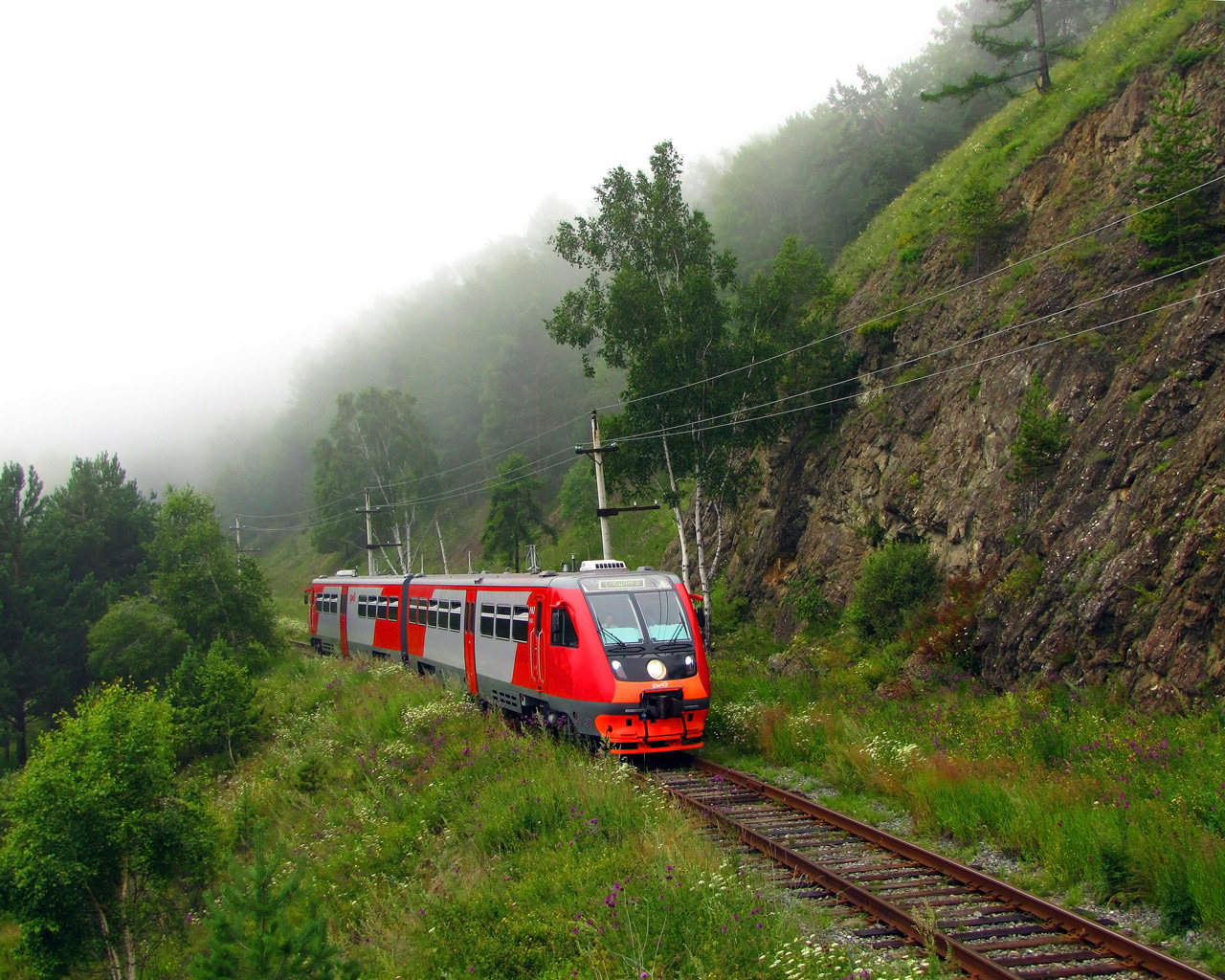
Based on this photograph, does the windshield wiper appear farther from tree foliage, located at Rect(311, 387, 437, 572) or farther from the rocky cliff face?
tree foliage, located at Rect(311, 387, 437, 572)

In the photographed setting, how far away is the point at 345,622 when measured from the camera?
29703mm

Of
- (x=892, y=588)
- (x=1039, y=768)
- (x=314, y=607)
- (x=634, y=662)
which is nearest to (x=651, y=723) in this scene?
(x=634, y=662)

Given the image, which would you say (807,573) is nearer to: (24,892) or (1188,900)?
(1188,900)

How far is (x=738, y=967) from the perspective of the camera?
17.8ft

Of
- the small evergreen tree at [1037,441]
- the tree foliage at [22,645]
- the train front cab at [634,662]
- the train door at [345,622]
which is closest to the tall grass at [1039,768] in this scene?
the train front cab at [634,662]

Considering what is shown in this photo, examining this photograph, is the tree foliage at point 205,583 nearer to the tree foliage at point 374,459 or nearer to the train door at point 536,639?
the tree foliage at point 374,459

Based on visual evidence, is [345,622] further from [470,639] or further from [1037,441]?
[1037,441]

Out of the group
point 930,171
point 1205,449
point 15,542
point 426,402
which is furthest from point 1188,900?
point 426,402

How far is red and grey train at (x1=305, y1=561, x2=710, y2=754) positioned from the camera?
12.0m

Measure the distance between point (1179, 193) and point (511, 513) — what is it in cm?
3405

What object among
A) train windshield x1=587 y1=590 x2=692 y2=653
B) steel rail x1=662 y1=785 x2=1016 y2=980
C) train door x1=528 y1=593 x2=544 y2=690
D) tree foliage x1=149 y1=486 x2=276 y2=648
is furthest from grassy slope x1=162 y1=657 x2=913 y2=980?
tree foliage x1=149 y1=486 x2=276 y2=648

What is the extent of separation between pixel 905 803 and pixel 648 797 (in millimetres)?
3017

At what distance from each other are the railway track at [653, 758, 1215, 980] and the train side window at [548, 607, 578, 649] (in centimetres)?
333

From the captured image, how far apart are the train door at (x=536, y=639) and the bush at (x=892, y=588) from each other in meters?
7.43
